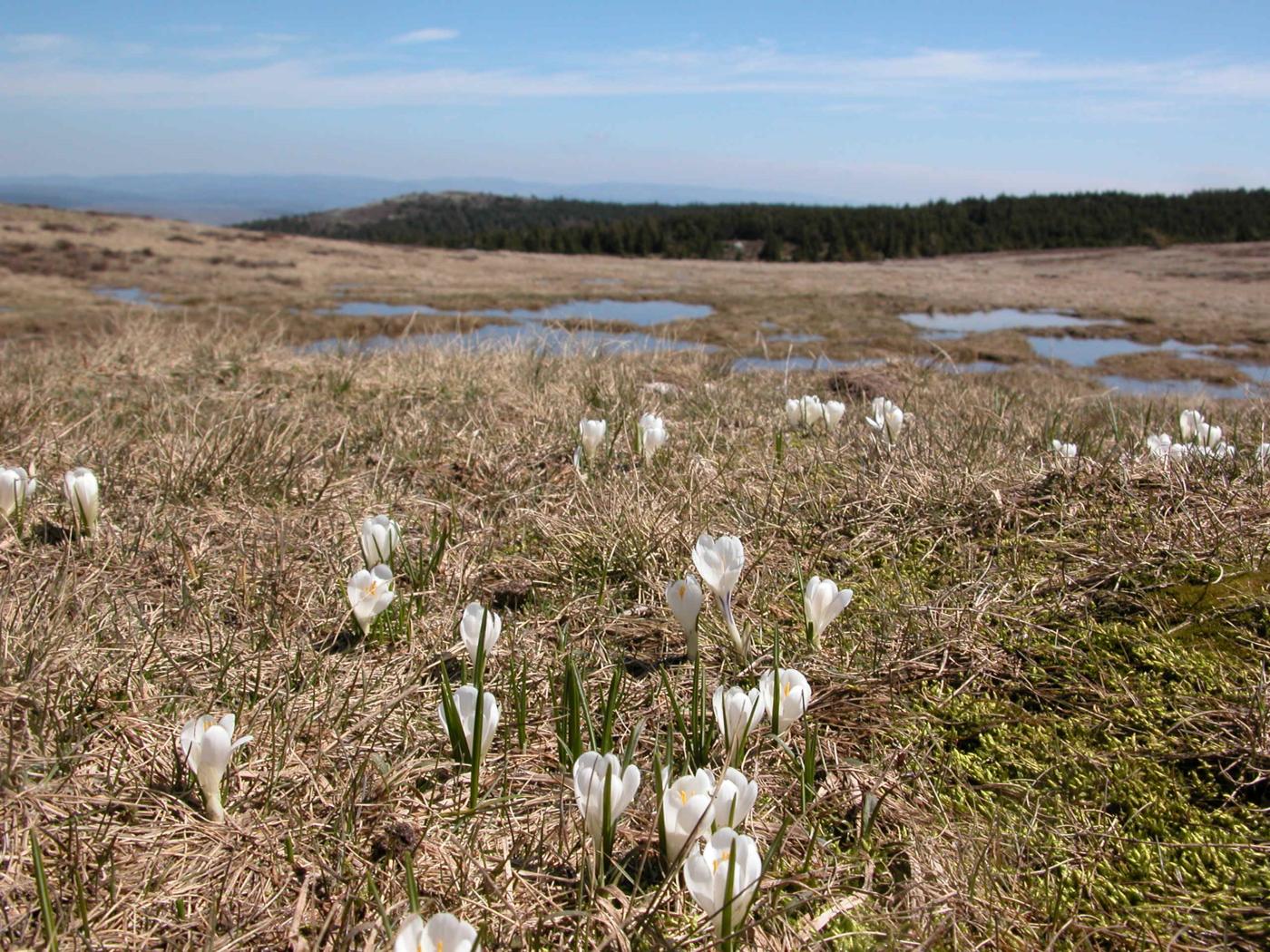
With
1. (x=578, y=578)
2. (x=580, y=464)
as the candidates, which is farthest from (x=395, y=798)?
(x=580, y=464)

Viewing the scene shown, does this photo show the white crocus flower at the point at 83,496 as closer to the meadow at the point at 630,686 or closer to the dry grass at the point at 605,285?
the meadow at the point at 630,686

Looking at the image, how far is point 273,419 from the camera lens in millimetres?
4723

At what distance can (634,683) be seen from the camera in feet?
8.49

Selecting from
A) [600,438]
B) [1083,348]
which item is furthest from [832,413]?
[1083,348]

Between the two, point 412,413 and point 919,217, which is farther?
point 919,217

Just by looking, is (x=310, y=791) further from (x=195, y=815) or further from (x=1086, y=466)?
(x=1086, y=466)

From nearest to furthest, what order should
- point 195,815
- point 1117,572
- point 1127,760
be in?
point 195,815, point 1127,760, point 1117,572

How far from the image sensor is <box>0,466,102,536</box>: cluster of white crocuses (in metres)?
3.26

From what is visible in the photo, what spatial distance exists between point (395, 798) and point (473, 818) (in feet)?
0.64

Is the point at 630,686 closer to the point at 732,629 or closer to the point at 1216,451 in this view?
the point at 732,629

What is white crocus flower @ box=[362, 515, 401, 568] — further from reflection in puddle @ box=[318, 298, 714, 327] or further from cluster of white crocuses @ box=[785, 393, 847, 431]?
reflection in puddle @ box=[318, 298, 714, 327]

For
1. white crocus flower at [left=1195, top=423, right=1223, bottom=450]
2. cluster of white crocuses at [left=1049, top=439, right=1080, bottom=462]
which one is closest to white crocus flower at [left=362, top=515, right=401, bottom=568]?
cluster of white crocuses at [left=1049, top=439, right=1080, bottom=462]

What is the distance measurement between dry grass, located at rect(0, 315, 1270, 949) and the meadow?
12mm

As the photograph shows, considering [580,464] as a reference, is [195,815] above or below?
below
